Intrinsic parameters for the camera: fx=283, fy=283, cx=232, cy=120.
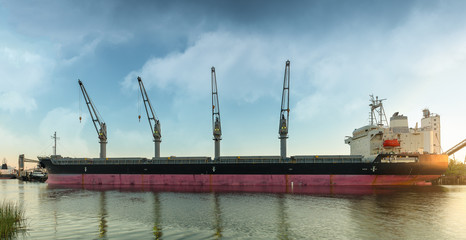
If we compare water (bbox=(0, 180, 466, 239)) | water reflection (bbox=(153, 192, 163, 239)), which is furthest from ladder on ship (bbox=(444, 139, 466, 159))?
water reflection (bbox=(153, 192, 163, 239))

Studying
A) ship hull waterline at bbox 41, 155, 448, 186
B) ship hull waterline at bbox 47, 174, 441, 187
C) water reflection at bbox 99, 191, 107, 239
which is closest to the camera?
water reflection at bbox 99, 191, 107, 239

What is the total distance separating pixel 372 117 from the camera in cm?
6225

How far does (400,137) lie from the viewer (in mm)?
53344

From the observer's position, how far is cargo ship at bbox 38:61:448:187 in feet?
163

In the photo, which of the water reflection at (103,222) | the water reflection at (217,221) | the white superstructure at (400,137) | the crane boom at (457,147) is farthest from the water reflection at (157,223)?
the crane boom at (457,147)

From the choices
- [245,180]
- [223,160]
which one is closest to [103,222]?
[245,180]

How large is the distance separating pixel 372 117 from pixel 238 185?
111ft

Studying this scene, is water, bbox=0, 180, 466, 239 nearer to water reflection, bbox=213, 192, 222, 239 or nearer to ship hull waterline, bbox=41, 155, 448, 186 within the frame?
water reflection, bbox=213, 192, 222, 239

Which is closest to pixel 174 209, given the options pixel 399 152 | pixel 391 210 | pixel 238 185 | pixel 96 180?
pixel 391 210

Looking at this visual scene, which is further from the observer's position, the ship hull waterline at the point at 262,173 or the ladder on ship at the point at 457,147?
the ladder on ship at the point at 457,147

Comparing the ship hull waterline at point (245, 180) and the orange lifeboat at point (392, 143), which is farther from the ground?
the orange lifeboat at point (392, 143)

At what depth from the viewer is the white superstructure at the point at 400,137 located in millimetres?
52562

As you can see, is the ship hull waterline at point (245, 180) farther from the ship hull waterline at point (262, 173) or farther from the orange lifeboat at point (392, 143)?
the orange lifeboat at point (392, 143)

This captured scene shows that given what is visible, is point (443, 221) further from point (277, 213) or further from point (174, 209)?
point (174, 209)
